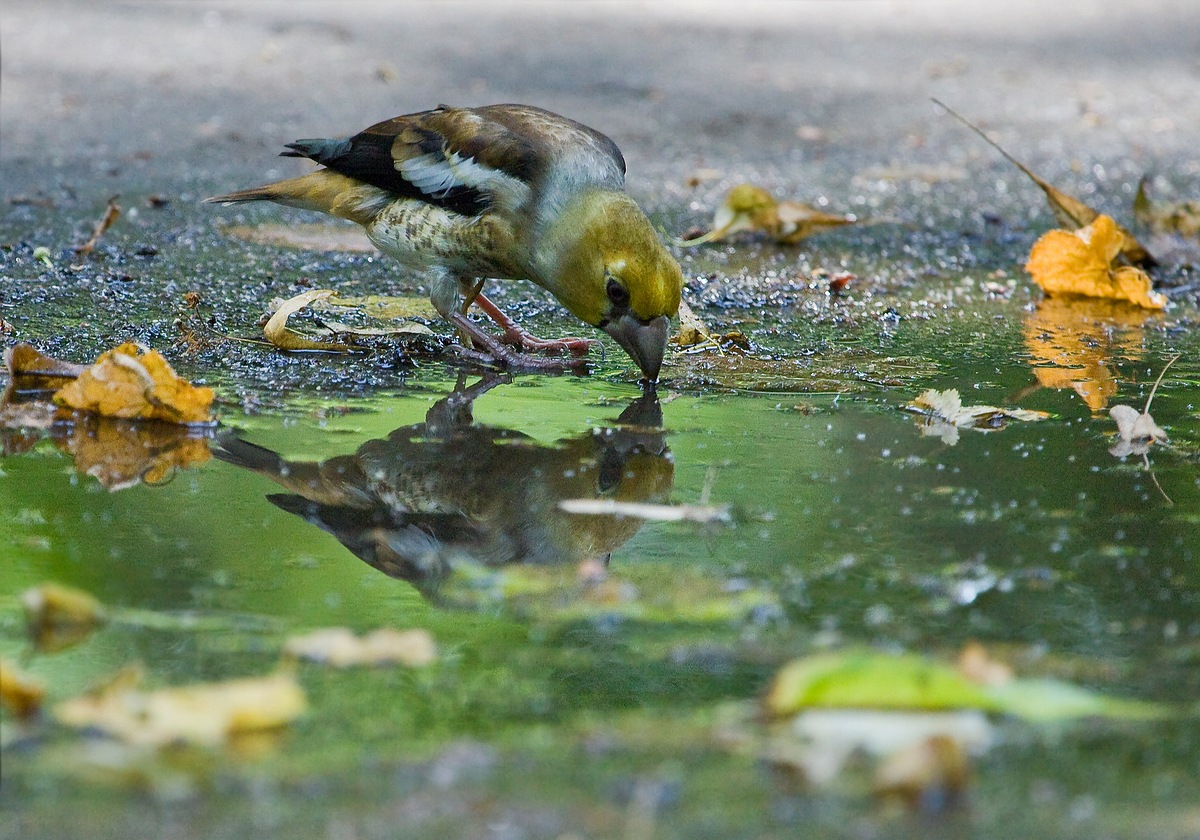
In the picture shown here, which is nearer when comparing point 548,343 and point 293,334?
point 293,334

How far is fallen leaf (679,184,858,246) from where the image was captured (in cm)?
664

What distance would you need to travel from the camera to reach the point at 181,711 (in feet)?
6.63

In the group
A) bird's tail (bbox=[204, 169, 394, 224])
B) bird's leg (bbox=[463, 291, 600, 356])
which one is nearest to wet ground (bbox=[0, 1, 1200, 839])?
bird's leg (bbox=[463, 291, 600, 356])

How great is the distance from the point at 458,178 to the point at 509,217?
0.27 meters

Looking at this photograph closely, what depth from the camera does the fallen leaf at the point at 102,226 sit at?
5.91 metres

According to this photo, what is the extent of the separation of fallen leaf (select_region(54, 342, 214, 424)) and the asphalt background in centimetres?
294

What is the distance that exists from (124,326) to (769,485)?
2.53 meters

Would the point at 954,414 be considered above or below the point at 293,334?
above

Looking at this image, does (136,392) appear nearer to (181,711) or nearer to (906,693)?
(181,711)

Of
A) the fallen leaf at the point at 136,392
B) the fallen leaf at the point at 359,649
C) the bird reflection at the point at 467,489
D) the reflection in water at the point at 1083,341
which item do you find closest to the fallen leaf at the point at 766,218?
the reflection in water at the point at 1083,341

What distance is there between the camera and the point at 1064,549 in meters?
2.92

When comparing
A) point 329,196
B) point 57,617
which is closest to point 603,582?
point 57,617

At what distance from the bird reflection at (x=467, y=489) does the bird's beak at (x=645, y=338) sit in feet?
1.05

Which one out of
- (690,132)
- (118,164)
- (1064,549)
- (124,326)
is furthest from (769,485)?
(690,132)
